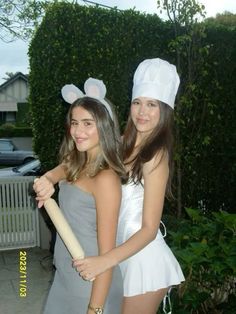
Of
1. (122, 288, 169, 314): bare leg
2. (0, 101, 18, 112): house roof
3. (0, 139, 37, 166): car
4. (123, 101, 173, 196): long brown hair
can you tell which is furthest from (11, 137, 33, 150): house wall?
(122, 288, 169, 314): bare leg

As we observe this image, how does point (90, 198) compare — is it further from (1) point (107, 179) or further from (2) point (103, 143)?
(2) point (103, 143)

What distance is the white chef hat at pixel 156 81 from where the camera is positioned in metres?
1.90

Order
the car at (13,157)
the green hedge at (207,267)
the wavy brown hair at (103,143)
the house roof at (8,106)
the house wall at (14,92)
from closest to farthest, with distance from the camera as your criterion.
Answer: the wavy brown hair at (103,143), the green hedge at (207,267), the car at (13,157), the house roof at (8,106), the house wall at (14,92)

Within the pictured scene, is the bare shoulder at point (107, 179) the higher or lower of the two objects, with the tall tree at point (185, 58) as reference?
lower

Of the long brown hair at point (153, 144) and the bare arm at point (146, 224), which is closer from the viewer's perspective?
the bare arm at point (146, 224)

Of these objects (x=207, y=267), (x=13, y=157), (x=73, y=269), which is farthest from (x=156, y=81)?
(x=13, y=157)

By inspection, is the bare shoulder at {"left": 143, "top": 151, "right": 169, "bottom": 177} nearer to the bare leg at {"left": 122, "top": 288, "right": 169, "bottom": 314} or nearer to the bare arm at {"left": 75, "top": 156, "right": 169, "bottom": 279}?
the bare arm at {"left": 75, "top": 156, "right": 169, "bottom": 279}

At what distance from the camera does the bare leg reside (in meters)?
1.88

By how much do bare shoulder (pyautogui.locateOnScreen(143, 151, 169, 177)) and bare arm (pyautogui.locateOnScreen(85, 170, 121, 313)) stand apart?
0.75ft

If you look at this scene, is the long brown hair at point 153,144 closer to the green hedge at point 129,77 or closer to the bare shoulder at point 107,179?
the bare shoulder at point 107,179

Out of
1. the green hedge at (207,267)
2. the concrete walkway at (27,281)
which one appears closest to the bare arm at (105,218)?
the green hedge at (207,267)

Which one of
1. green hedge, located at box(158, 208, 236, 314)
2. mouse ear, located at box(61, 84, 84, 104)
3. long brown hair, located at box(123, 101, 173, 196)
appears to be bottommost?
green hedge, located at box(158, 208, 236, 314)

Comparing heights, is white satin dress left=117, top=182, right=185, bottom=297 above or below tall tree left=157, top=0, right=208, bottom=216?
below

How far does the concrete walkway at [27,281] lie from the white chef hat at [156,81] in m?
2.41
